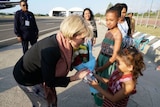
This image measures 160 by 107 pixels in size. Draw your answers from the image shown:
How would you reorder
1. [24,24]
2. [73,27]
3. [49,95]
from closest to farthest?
[73,27] → [49,95] → [24,24]

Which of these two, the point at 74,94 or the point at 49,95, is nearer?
the point at 49,95

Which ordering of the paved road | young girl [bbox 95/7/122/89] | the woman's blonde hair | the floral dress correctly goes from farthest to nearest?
the paved road
the floral dress
young girl [bbox 95/7/122/89]
the woman's blonde hair

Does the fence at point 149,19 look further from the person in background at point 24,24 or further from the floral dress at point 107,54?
the floral dress at point 107,54

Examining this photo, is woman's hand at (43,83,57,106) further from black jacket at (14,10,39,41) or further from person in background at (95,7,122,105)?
black jacket at (14,10,39,41)

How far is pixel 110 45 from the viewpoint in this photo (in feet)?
9.75

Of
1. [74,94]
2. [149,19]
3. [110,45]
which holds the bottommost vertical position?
[149,19]

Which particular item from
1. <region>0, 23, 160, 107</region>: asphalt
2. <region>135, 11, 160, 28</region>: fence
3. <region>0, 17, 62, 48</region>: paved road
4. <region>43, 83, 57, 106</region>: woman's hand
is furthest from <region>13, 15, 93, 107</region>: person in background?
<region>135, 11, 160, 28</region>: fence

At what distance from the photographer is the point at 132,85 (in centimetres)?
199

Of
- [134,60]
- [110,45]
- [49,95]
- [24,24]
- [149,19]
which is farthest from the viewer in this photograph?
[149,19]

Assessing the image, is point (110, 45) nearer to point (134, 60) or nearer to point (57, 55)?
point (134, 60)

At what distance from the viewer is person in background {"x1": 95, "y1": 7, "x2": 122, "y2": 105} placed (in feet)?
9.38

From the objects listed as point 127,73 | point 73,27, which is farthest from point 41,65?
point 127,73

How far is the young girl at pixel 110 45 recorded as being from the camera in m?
2.86

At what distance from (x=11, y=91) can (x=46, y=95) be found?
2161 millimetres
